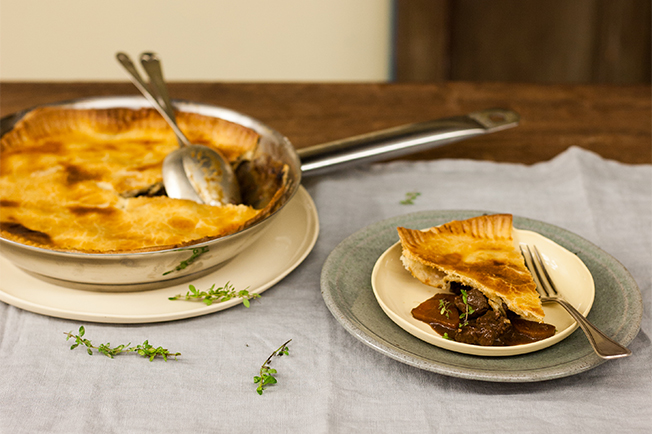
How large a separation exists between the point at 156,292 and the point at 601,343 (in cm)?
71

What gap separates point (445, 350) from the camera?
2.85 ft

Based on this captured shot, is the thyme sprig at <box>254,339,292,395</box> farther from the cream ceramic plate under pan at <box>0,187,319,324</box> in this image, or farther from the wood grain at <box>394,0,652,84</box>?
the wood grain at <box>394,0,652,84</box>

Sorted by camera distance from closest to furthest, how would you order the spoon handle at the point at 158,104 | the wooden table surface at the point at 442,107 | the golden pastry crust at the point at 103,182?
the golden pastry crust at the point at 103,182 < the spoon handle at the point at 158,104 < the wooden table surface at the point at 442,107

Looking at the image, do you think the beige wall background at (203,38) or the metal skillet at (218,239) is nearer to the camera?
the metal skillet at (218,239)

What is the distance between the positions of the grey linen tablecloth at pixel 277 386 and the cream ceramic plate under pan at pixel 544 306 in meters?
0.06

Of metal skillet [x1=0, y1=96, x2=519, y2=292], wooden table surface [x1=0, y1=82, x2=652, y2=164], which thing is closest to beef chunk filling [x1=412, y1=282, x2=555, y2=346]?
metal skillet [x1=0, y1=96, x2=519, y2=292]

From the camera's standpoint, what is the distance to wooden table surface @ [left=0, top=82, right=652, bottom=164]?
1726 millimetres

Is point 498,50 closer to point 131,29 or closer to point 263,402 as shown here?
point 131,29

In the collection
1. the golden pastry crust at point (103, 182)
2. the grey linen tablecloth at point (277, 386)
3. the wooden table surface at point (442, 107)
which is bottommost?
the wooden table surface at point (442, 107)

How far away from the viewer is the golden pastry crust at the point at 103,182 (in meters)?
1.05

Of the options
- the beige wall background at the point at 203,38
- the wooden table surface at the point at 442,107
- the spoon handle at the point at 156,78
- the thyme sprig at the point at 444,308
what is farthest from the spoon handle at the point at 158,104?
the beige wall background at the point at 203,38

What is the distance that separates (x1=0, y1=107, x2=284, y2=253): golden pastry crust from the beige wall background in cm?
224

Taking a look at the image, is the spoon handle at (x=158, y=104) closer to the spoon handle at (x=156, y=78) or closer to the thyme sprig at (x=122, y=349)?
the spoon handle at (x=156, y=78)

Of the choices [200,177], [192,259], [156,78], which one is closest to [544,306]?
[192,259]
